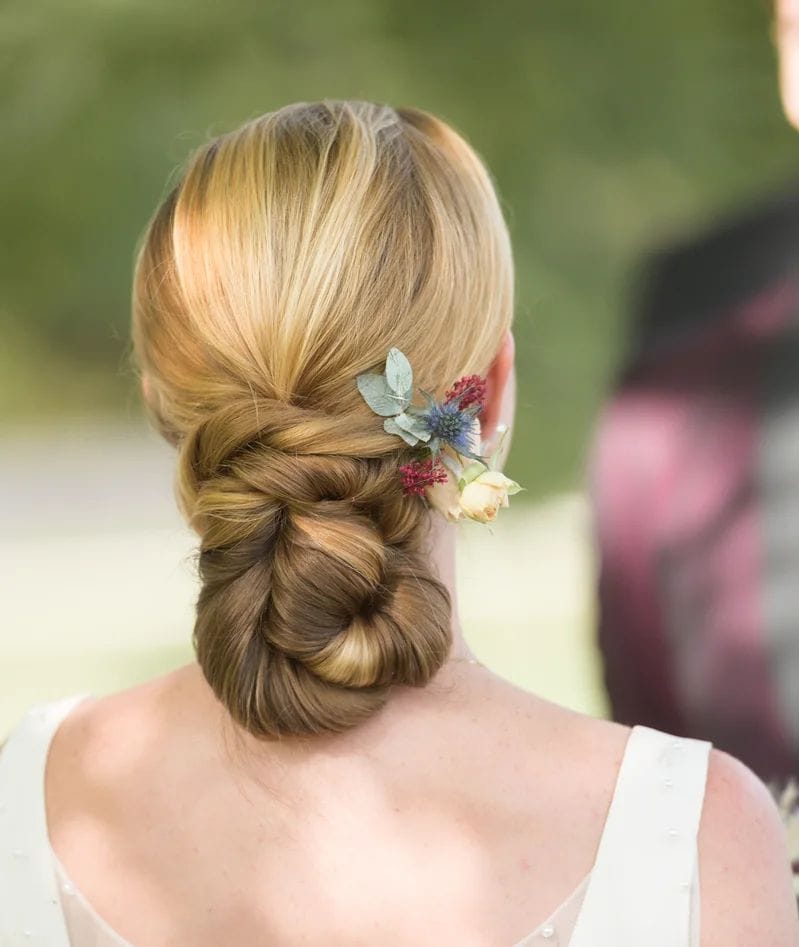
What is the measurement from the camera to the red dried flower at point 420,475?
0.89 metres

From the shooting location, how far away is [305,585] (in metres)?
0.86

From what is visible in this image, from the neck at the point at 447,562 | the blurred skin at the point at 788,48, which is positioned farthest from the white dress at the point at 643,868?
the blurred skin at the point at 788,48

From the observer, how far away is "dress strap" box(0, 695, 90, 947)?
945 millimetres

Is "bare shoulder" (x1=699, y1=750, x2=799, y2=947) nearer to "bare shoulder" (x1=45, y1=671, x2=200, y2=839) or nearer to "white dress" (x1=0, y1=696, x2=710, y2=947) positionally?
"white dress" (x1=0, y1=696, x2=710, y2=947)

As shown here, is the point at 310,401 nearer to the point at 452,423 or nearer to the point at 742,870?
the point at 452,423

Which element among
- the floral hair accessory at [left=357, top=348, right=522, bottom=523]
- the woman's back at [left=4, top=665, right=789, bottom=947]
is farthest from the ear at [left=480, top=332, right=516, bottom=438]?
the woman's back at [left=4, top=665, right=789, bottom=947]

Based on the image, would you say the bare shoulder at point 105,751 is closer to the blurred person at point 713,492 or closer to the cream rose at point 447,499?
the cream rose at point 447,499

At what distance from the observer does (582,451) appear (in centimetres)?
197

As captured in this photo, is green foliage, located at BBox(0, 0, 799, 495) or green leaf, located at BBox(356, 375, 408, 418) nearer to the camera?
green leaf, located at BBox(356, 375, 408, 418)

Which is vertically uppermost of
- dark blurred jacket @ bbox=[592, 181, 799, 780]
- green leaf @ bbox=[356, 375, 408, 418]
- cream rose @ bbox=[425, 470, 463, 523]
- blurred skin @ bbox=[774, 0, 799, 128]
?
blurred skin @ bbox=[774, 0, 799, 128]

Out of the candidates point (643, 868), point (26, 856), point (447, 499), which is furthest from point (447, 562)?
point (26, 856)

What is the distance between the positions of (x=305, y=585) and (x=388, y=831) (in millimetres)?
217

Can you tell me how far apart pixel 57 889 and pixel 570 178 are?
152 cm

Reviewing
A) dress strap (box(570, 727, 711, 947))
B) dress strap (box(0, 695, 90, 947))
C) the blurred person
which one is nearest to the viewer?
dress strap (box(570, 727, 711, 947))
